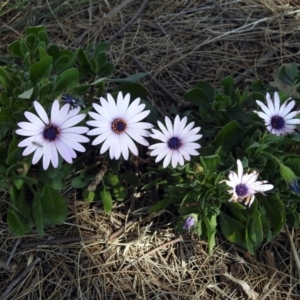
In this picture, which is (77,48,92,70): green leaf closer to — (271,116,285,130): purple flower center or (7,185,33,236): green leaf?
(7,185,33,236): green leaf

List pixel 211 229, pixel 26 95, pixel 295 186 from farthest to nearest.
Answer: pixel 211 229 → pixel 295 186 → pixel 26 95

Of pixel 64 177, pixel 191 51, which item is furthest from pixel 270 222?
pixel 191 51

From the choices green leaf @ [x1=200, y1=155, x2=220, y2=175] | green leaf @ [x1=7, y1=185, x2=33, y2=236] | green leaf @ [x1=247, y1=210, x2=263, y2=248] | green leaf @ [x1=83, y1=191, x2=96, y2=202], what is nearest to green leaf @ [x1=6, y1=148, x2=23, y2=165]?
green leaf @ [x1=7, y1=185, x2=33, y2=236]

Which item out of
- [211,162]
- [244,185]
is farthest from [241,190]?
[211,162]

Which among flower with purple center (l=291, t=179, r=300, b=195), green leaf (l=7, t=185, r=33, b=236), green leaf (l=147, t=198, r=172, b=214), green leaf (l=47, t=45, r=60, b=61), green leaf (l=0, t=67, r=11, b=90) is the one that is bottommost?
green leaf (l=7, t=185, r=33, b=236)

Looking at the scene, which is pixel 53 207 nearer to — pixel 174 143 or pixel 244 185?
pixel 174 143

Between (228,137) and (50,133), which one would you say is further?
(228,137)
